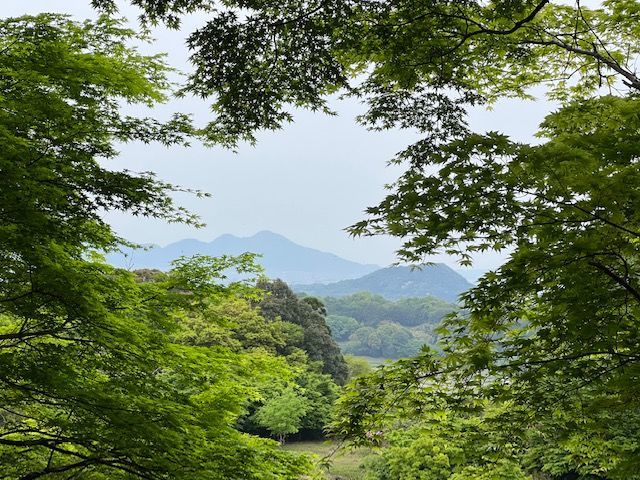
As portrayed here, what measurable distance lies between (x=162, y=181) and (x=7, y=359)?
284cm

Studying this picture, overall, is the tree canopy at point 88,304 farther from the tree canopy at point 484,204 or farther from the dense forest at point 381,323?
the dense forest at point 381,323

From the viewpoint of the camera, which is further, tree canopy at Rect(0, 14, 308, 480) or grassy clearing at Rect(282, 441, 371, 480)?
grassy clearing at Rect(282, 441, 371, 480)

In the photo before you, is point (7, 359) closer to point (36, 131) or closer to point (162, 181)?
point (36, 131)

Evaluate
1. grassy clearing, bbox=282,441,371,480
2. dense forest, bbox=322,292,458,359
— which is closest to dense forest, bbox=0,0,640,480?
grassy clearing, bbox=282,441,371,480

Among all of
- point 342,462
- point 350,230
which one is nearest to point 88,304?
point 350,230

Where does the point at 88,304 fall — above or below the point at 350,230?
below

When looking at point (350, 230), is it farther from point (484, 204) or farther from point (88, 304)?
point (88, 304)

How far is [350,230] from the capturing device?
13.3 ft

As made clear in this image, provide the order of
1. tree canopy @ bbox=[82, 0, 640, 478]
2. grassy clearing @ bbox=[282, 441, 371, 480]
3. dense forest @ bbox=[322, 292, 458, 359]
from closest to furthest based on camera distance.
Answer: tree canopy @ bbox=[82, 0, 640, 478] → grassy clearing @ bbox=[282, 441, 371, 480] → dense forest @ bbox=[322, 292, 458, 359]

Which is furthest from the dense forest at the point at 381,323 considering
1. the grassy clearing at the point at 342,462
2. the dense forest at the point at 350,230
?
the dense forest at the point at 350,230

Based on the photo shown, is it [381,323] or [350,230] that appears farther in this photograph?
[381,323]

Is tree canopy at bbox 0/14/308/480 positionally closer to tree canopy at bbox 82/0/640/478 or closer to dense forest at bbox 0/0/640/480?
dense forest at bbox 0/0/640/480

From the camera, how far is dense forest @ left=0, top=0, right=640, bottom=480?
3438 millimetres

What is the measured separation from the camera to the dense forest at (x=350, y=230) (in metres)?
3.44
